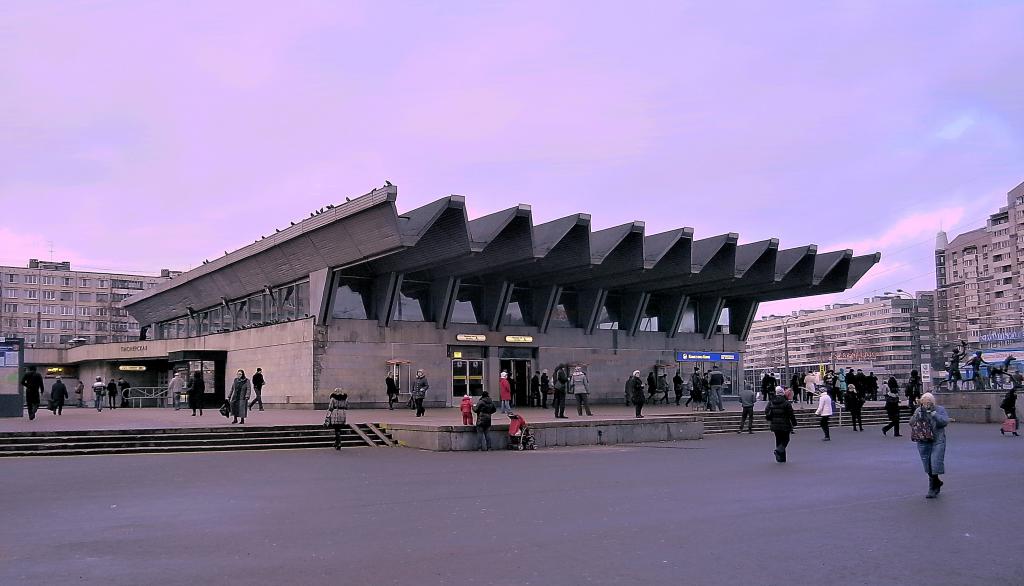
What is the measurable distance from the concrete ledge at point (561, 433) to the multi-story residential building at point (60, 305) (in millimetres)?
107966

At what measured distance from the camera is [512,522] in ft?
34.5

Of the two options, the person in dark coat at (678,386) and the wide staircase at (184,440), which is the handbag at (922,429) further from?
the person in dark coat at (678,386)

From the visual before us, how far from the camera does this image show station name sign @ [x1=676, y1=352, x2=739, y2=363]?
4909 cm

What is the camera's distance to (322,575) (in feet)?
25.0

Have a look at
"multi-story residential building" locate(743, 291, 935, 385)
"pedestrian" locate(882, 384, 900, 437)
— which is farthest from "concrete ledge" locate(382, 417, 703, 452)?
"multi-story residential building" locate(743, 291, 935, 385)

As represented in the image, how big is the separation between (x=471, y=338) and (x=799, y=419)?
A: 14.6 m

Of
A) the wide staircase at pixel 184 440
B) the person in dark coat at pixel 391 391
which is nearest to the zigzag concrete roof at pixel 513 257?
the person in dark coat at pixel 391 391

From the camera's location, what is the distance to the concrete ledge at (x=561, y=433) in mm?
21766

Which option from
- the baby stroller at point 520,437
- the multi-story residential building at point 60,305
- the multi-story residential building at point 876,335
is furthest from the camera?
the multi-story residential building at point 876,335

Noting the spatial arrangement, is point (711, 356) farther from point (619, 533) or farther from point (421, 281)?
point (619, 533)

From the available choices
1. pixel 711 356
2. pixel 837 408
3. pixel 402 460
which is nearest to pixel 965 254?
pixel 711 356

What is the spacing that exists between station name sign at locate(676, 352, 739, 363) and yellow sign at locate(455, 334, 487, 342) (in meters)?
13.1

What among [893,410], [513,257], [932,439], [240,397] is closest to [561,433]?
[240,397]

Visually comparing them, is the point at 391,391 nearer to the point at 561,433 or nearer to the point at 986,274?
the point at 561,433
